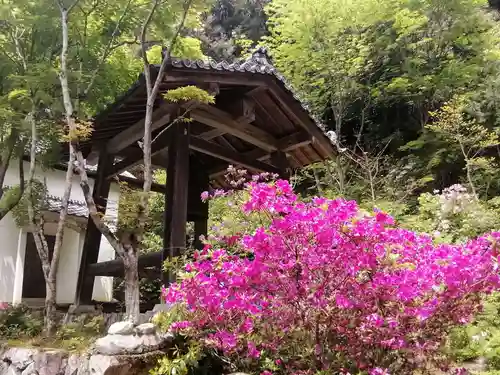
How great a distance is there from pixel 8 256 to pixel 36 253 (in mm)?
961

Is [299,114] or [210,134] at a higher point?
[299,114]

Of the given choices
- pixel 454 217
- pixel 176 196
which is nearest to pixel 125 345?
pixel 176 196

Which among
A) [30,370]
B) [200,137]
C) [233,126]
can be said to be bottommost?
[30,370]

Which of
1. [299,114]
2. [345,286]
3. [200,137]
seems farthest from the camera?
[299,114]

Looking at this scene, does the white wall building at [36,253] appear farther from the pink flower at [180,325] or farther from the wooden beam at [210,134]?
the pink flower at [180,325]

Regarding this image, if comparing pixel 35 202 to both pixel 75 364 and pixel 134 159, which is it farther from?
pixel 75 364

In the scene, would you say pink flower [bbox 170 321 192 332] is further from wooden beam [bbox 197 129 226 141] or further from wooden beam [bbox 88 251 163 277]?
wooden beam [bbox 197 129 226 141]

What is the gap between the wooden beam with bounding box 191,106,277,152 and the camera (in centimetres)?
662

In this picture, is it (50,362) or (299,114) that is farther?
(299,114)

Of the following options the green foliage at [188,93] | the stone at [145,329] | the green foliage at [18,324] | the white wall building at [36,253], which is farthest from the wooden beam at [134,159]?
the stone at [145,329]

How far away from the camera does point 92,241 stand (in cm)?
762

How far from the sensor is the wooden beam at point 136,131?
6.46 meters

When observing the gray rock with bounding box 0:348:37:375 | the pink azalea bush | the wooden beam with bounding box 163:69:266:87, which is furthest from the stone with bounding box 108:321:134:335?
the wooden beam with bounding box 163:69:266:87

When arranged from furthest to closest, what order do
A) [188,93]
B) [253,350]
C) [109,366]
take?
[188,93] < [109,366] < [253,350]
